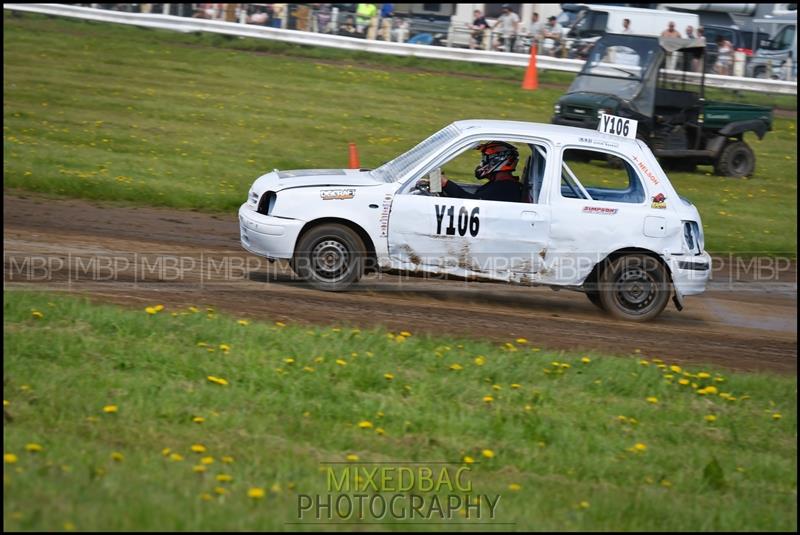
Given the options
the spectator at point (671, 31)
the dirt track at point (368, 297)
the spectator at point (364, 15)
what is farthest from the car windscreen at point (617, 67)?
the spectator at point (364, 15)

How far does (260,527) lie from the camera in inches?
167

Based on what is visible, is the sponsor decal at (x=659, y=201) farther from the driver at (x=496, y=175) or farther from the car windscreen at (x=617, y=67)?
the car windscreen at (x=617, y=67)

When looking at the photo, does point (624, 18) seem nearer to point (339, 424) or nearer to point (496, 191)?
point (496, 191)

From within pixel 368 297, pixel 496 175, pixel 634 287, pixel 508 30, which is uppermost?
pixel 508 30

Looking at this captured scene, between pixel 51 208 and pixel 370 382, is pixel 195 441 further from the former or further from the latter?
pixel 51 208

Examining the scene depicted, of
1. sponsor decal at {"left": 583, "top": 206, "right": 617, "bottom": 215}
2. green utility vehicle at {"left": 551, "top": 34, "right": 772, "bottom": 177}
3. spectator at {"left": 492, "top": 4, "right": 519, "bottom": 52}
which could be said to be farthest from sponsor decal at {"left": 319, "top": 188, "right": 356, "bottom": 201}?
spectator at {"left": 492, "top": 4, "right": 519, "bottom": 52}

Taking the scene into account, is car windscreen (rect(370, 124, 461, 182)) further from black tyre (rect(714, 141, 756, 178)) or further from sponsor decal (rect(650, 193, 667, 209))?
black tyre (rect(714, 141, 756, 178))

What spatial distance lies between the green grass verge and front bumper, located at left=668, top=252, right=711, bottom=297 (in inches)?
58.3

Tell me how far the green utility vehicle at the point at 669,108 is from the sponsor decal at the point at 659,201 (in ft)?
30.1

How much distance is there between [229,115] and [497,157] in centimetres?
1089

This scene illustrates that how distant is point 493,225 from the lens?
29.1ft

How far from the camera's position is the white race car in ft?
29.1

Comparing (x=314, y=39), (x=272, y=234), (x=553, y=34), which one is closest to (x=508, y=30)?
(x=553, y=34)

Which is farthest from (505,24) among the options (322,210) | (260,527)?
(260,527)
